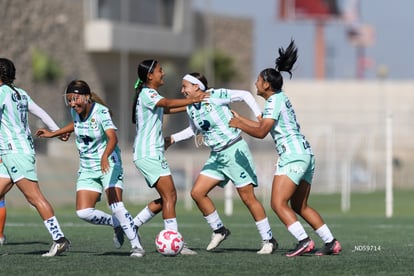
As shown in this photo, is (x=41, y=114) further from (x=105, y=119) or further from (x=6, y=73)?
(x=105, y=119)

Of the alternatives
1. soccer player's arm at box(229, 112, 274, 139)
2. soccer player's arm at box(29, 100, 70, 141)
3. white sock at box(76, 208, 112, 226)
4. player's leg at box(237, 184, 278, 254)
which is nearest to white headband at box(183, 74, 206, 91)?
soccer player's arm at box(229, 112, 274, 139)

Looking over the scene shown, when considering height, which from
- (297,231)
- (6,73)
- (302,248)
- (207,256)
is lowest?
(207,256)

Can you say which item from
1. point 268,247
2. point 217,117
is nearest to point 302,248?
point 268,247

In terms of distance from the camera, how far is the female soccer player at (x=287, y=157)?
12.3m

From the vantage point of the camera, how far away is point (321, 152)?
165 ft

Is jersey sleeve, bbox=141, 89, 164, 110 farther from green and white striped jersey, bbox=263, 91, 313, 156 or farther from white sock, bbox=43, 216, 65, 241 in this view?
white sock, bbox=43, 216, 65, 241

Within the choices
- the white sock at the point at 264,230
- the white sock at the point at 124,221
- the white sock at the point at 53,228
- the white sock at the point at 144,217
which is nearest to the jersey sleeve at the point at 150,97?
the white sock at the point at 124,221

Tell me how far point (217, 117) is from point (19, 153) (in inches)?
88.0

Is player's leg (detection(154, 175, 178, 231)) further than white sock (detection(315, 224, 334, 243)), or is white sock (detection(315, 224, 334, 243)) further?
player's leg (detection(154, 175, 178, 231))

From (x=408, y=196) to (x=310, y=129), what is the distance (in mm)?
20655

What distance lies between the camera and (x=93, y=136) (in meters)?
12.4

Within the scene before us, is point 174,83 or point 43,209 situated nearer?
point 43,209

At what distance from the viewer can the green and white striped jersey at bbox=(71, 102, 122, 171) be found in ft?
40.7

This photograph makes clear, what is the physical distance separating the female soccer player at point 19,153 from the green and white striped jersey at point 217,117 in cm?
188
